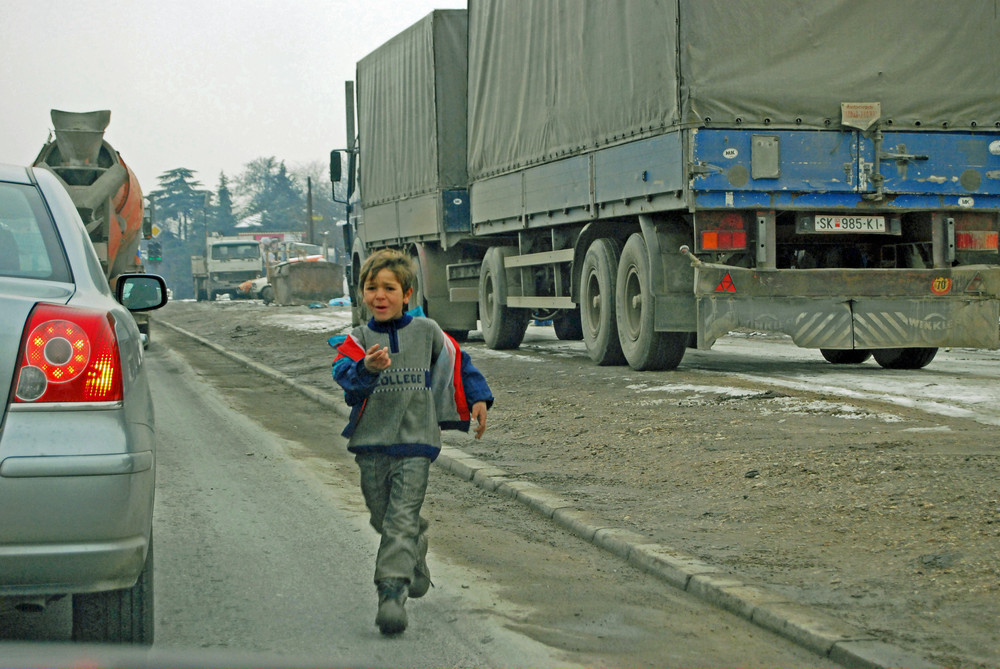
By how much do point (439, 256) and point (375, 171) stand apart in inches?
134

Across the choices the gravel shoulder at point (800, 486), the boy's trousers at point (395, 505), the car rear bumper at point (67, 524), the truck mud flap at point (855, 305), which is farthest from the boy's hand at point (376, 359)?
the truck mud flap at point (855, 305)

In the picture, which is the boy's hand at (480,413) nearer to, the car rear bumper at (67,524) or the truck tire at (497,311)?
the car rear bumper at (67,524)

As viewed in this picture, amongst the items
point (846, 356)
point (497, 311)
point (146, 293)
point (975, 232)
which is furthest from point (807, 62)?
point (146, 293)

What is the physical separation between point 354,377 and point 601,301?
396 inches

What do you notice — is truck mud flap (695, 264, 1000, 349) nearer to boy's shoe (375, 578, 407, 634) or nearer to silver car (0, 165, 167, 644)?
boy's shoe (375, 578, 407, 634)

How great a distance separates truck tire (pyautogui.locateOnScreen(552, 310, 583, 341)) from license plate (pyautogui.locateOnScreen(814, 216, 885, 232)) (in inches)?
300

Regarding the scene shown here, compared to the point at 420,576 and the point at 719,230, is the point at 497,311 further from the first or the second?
the point at 420,576

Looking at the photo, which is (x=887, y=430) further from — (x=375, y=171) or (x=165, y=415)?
(x=375, y=171)

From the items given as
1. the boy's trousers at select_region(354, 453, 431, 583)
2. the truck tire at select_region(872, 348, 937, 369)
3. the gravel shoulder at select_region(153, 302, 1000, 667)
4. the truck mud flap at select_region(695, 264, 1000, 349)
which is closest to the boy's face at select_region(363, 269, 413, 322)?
the boy's trousers at select_region(354, 453, 431, 583)

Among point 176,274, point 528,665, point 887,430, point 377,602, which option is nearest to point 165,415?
point 887,430

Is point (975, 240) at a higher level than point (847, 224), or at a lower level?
lower

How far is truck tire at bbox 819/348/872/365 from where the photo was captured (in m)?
15.1

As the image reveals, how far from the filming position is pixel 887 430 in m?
8.45

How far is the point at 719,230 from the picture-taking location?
12.1m
